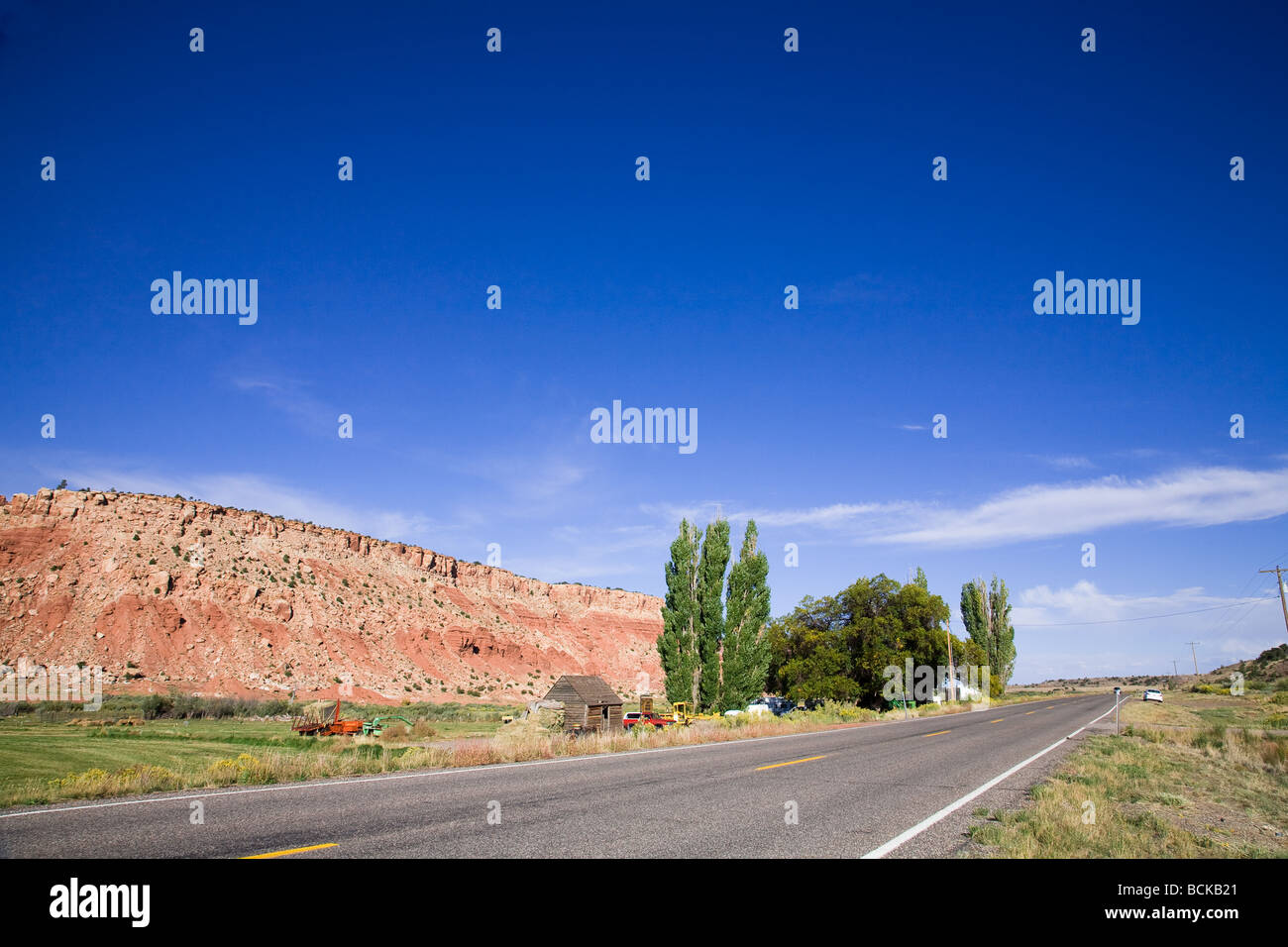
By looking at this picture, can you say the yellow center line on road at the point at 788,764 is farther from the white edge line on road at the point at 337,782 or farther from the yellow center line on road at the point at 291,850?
the yellow center line on road at the point at 291,850

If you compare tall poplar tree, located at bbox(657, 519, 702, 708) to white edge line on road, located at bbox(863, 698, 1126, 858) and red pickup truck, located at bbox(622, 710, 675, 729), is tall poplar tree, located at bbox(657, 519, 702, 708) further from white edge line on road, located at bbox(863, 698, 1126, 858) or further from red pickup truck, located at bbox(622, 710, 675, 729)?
white edge line on road, located at bbox(863, 698, 1126, 858)

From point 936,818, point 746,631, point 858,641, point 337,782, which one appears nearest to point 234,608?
point 746,631

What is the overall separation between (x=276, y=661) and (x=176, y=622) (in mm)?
9552

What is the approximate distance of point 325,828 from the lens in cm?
729

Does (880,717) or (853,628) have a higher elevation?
(853,628)

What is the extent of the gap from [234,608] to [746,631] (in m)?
55.1

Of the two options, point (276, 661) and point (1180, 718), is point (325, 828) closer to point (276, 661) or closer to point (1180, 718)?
point (1180, 718)

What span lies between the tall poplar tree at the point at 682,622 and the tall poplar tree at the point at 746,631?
74.5 inches

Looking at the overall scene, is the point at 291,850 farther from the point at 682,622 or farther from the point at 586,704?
the point at 682,622

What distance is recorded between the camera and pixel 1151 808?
1074cm

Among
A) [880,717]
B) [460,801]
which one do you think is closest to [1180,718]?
[880,717]

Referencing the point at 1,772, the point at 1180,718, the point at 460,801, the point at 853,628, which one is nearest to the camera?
the point at 460,801
